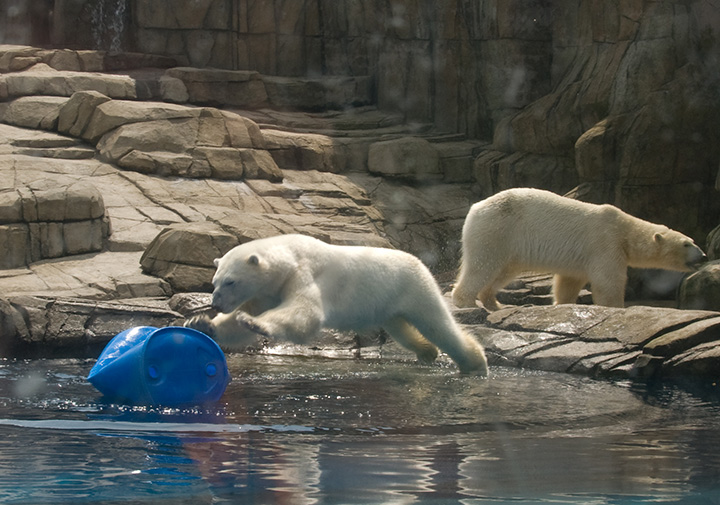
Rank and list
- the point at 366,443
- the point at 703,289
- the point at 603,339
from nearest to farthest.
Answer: the point at 366,443 < the point at 603,339 < the point at 703,289

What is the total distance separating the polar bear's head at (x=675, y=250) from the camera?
9023 millimetres

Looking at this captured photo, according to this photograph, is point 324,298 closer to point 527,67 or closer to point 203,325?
point 203,325

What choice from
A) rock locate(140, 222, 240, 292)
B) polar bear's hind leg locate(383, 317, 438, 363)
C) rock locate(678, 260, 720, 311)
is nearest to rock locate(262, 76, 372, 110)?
rock locate(140, 222, 240, 292)

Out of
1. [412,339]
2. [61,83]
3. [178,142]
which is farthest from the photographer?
[61,83]

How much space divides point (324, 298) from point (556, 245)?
150 inches

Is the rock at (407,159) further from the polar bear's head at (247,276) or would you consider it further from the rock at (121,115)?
the polar bear's head at (247,276)

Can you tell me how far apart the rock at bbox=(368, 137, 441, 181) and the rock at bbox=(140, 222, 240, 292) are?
6.24 m

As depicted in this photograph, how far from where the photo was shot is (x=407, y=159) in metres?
14.9

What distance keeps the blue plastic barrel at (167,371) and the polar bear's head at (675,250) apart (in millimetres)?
5491

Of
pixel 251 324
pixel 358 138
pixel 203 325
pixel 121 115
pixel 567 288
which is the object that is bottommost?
pixel 567 288

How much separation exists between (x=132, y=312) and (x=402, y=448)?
4.05m

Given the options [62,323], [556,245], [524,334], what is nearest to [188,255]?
[62,323]

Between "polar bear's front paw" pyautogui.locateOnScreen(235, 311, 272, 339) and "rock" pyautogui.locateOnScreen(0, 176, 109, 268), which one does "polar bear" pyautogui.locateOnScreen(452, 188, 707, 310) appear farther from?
"rock" pyautogui.locateOnScreen(0, 176, 109, 268)

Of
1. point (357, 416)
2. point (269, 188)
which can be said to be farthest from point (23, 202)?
point (357, 416)
